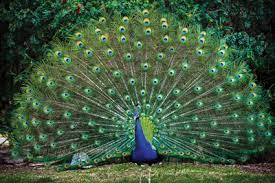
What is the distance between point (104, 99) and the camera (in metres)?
5.84

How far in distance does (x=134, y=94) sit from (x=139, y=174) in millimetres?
1675

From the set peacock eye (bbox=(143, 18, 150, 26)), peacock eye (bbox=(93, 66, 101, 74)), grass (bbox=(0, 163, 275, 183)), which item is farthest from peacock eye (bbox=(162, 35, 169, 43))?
grass (bbox=(0, 163, 275, 183))

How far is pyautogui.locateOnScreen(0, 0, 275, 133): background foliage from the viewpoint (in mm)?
7626

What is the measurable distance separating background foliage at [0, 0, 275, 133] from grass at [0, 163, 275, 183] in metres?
1.36

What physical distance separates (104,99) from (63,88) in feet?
1.72

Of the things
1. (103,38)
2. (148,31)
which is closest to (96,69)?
(103,38)

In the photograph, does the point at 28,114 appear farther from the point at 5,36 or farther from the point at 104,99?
the point at 5,36

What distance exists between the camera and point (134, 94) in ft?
19.1

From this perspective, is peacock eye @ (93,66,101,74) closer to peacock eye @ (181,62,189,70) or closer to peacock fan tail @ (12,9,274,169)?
peacock fan tail @ (12,9,274,169)

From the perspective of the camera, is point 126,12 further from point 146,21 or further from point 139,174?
point 139,174

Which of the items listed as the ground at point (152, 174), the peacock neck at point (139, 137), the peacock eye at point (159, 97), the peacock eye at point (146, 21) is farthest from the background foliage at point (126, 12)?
the peacock neck at point (139, 137)

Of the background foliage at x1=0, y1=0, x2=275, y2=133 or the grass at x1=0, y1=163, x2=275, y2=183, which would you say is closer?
the grass at x1=0, y1=163, x2=275, y2=183

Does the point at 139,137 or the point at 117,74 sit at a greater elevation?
the point at 117,74

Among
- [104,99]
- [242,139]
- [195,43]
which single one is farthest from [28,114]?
[242,139]
